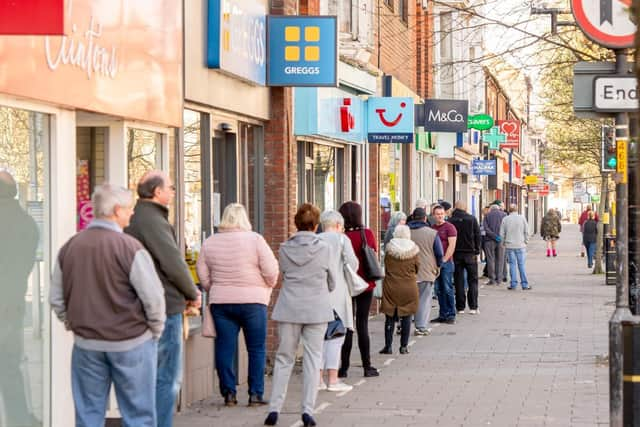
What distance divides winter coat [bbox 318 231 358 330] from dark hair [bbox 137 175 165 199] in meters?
3.27

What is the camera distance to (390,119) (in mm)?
20719

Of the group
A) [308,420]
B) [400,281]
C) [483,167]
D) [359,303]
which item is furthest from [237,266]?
[483,167]

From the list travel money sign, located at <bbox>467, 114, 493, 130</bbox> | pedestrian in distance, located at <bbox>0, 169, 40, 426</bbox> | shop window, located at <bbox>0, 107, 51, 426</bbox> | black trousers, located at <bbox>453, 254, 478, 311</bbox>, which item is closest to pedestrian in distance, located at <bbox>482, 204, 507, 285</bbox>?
travel money sign, located at <bbox>467, 114, 493, 130</bbox>

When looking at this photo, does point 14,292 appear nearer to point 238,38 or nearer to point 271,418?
point 271,418

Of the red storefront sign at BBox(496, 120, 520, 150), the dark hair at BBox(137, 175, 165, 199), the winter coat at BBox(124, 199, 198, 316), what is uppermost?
the red storefront sign at BBox(496, 120, 520, 150)

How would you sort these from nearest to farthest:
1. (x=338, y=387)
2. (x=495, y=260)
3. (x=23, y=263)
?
(x=23, y=263) < (x=338, y=387) < (x=495, y=260)

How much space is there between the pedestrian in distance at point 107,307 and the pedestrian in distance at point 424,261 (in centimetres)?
1067

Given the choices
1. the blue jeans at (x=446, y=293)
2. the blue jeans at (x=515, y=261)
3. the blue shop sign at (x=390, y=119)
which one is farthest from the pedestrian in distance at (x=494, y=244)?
the blue shop sign at (x=390, y=119)

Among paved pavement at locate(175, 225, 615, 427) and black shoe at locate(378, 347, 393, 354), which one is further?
black shoe at locate(378, 347, 393, 354)

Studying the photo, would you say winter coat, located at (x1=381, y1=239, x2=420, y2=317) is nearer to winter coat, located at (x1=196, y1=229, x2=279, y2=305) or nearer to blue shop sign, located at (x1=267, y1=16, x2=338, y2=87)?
blue shop sign, located at (x1=267, y1=16, x2=338, y2=87)

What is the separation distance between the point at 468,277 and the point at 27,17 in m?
15.6

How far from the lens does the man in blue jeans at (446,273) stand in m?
20.3

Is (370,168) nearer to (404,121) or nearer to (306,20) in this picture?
(404,121)

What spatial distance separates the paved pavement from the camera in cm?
1092
